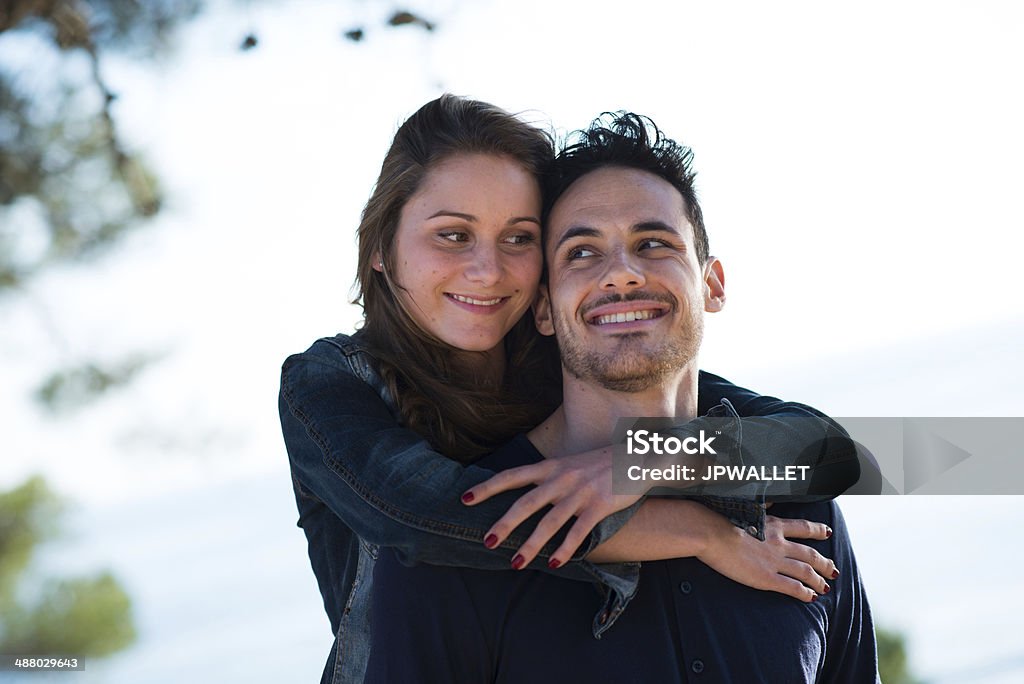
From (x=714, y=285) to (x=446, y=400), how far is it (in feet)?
2.04

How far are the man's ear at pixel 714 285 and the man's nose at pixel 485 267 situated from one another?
1.42ft

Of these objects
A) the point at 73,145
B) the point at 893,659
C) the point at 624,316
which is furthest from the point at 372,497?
the point at 893,659

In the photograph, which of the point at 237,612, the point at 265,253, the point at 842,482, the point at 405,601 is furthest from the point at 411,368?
the point at 265,253

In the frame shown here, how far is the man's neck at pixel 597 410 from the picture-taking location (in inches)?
83.2

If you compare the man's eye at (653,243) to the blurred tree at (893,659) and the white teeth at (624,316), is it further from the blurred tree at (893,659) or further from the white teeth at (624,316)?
the blurred tree at (893,659)

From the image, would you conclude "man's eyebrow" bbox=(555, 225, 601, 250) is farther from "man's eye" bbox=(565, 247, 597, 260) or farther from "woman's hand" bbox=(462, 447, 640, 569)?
"woman's hand" bbox=(462, 447, 640, 569)

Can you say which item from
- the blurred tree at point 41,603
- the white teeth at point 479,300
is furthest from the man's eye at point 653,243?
the blurred tree at point 41,603

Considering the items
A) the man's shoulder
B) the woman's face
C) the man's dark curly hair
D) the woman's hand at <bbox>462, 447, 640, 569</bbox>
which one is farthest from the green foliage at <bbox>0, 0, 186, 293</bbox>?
the woman's hand at <bbox>462, 447, 640, 569</bbox>

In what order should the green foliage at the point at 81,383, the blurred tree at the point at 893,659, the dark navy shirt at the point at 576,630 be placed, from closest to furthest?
the dark navy shirt at the point at 576,630
the green foliage at the point at 81,383
the blurred tree at the point at 893,659

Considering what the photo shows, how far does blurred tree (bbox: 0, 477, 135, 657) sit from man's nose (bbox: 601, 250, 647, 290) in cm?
506

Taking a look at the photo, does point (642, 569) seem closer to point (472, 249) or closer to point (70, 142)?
point (472, 249)

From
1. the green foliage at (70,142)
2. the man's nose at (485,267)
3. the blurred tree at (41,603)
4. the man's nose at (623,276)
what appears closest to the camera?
the man's nose at (623,276)

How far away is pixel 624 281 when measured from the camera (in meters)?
2.07

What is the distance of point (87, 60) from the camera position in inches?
138
